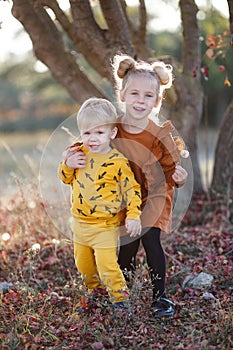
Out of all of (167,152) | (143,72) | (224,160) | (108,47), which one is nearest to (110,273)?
(167,152)

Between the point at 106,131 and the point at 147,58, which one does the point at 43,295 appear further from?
the point at 147,58

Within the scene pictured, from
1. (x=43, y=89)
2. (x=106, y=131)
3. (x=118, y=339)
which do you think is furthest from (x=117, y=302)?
(x=43, y=89)

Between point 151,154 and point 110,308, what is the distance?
0.86 meters

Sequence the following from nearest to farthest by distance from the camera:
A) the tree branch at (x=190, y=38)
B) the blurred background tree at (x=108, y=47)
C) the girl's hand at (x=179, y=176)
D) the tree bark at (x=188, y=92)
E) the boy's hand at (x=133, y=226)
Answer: the boy's hand at (x=133, y=226) < the girl's hand at (x=179, y=176) < the blurred background tree at (x=108, y=47) < the tree branch at (x=190, y=38) < the tree bark at (x=188, y=92)

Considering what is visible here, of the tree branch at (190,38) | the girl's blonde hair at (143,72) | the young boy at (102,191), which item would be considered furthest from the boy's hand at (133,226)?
the tree branch at (190,38)

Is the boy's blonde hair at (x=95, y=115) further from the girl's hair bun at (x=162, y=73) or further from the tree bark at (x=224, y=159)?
the tree bark at (x=224, y=159)

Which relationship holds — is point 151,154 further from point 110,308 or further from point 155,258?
point 110,308

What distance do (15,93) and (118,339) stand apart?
85.9 ft

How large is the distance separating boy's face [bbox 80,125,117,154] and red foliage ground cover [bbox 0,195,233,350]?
68cm

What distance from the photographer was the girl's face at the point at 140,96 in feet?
10.0

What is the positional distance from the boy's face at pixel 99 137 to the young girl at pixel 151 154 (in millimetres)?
92

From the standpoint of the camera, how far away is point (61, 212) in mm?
4707

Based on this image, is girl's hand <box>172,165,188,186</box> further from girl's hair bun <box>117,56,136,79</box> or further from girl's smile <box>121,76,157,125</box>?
girl's hair bun <box>117,56,136,79</box>

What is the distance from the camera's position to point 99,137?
3.00 meters
